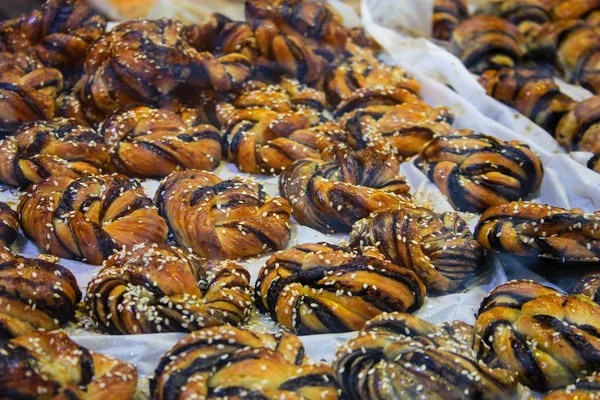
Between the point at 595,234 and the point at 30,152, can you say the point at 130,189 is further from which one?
the point at 595,234

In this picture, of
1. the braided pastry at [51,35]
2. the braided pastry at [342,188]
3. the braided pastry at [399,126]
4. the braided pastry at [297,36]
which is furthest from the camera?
the braided pastry at [297,36]

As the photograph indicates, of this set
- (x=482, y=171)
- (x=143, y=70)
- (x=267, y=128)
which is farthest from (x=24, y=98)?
(x=482, y=171)

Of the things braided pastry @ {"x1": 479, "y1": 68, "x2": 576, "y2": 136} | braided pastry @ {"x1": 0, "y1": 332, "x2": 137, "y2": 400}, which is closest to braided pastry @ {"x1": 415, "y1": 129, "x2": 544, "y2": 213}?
braided pastry @ {"x1": 479, "y1": 68, "x2": 576, "y2": 136}

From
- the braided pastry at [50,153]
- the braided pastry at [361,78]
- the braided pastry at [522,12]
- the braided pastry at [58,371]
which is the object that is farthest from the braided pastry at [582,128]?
the braided pastry at [58,371]

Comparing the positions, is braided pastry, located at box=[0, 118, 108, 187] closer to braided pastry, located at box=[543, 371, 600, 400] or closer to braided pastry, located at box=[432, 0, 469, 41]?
braided pastry, located at box=[543, 371, 600, 400]

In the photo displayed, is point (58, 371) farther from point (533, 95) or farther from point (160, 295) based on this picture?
point (533, 95)

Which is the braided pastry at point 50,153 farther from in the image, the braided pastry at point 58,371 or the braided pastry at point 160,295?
the braided pastry at point 58,371
